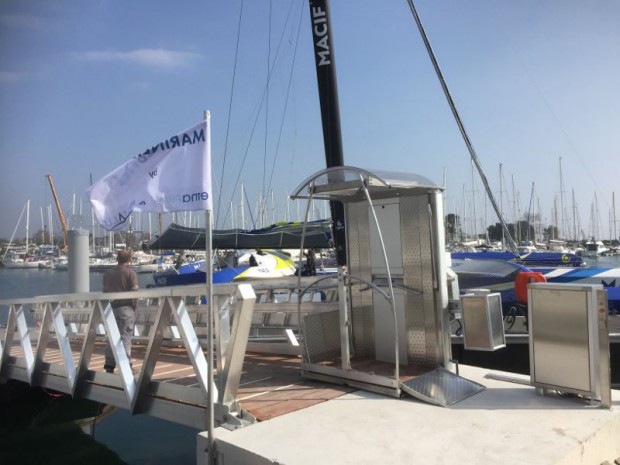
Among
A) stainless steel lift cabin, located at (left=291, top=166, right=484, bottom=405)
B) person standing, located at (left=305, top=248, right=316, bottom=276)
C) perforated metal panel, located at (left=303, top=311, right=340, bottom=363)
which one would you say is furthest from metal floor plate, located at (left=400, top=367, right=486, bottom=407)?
person standing, located at (left=305, top=248, right=316, bottom=276)

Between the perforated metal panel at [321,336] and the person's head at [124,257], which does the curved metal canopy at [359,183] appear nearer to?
the perforated metal panel at [321,336]

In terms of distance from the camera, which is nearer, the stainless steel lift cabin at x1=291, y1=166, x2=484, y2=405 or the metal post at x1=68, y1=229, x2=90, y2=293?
the stainless steel lift cabin at x1=291, y1=166, x2=484, y2=405

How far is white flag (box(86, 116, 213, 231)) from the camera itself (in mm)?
4367

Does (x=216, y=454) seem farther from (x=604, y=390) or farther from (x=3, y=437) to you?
(x=3, y=437)

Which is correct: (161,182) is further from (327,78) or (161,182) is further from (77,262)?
(77,262)

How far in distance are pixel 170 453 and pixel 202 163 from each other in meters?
4.37

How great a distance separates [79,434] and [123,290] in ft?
9.54

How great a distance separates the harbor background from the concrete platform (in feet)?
9.18

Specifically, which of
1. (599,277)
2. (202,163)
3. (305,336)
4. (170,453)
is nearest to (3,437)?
(170,453)

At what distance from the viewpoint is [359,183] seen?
5.48m

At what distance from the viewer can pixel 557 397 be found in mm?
5172

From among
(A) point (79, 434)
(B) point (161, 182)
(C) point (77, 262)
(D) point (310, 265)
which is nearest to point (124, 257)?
(B) point (161, 182)

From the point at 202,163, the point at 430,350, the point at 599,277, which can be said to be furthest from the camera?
the point at 599,277

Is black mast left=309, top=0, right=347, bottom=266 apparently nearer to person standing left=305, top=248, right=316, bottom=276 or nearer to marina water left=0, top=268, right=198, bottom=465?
marina water left=0, top=268, right=198, bottom=465
